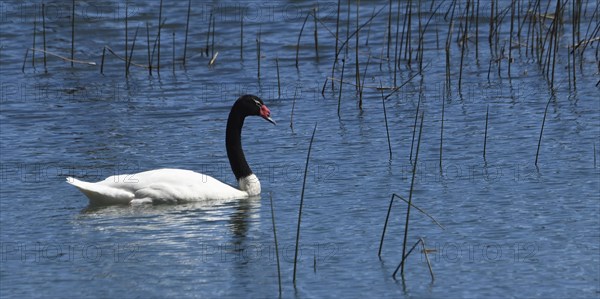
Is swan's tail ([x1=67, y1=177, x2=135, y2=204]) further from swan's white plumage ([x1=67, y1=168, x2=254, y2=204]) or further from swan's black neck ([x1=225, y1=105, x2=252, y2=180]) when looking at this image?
swan's black neck ([x1=225, y1=105, x2=252, y2=180])

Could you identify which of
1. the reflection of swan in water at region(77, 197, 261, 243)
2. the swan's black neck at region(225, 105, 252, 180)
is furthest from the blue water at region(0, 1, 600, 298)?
the swan's black neck at region(225, 105, 252, 180)

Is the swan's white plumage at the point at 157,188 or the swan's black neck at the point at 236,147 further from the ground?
the swan's black neck at the point at 236,147

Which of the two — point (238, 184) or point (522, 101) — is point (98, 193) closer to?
point (238, 184)

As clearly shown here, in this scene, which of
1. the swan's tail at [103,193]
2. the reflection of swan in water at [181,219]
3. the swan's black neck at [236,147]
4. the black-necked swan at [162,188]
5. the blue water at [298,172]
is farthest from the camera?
the swan's black neck at [236,147]

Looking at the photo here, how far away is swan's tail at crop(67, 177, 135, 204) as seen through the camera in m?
12.3

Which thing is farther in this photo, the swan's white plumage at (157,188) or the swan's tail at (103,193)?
the swan's white plumage at (157,188)

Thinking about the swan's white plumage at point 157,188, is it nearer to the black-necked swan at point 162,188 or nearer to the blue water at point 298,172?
the black-necked swan at point 162,188

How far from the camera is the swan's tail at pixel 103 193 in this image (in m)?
12.3

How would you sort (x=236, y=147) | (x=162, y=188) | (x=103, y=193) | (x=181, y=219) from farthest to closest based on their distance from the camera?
(x=236, y=147)
(x=162, y=188)
(x=103, y=193)
(x=181, y=219)

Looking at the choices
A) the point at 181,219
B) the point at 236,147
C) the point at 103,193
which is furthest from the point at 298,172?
the point at 103,193

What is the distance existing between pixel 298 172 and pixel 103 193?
235cm

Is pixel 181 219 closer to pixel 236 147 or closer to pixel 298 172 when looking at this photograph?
pixel 236 147

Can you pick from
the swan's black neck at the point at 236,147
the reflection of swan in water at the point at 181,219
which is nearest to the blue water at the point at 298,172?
the reflection of swan in water at the point at 181,219

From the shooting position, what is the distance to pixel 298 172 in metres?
13.9
